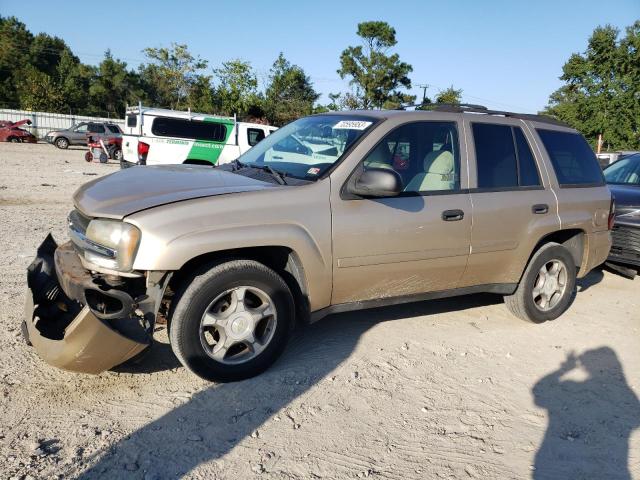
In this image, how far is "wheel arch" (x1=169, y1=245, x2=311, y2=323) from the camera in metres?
3.36

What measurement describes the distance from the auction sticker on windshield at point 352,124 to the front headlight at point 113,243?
6.12ft

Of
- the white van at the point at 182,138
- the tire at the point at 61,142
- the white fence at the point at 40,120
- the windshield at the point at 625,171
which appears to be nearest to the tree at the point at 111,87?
the white fence at the point at 40,120

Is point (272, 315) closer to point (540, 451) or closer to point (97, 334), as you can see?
point (97, 334)

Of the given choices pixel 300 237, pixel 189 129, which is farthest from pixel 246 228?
pixel 189 129

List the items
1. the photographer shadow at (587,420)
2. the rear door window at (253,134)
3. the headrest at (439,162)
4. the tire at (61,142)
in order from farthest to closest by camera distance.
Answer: the tire at (61,142), the rear door window at (253,134), the headrest at (439,162), the photographer shadow at (587,420)

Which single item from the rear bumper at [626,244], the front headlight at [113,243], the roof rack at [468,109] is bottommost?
the rear bumper at [626,244]

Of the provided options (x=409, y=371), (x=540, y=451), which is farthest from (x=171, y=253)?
(x=540, y=451)

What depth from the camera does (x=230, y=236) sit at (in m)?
3.24

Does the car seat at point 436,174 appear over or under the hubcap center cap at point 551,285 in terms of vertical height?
over

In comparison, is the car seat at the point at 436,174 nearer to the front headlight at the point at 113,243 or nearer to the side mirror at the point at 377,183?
the side mirror at the point at 377,183

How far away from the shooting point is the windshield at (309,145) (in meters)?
3.89

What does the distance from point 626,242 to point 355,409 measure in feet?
16.4

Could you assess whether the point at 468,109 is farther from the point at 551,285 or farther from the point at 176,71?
the point at 176,71

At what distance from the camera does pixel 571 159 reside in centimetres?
518
